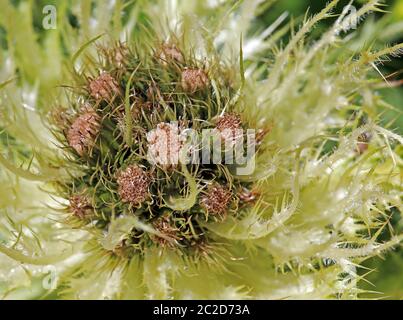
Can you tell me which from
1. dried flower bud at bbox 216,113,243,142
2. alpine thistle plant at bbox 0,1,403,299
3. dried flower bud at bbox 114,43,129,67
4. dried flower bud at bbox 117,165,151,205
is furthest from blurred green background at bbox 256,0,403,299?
dried flower bud at bbox 117,165,151,205

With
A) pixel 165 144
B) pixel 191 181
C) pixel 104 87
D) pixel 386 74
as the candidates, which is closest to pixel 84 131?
pixel 104 87

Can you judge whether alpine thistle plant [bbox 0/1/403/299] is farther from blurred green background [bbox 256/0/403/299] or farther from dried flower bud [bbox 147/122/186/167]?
blurred green background [bbox 256/0/403/299]

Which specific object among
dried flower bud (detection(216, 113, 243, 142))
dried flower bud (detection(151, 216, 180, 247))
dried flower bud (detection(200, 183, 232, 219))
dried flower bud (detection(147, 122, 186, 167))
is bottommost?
dried flower bud (detection(151, 216, 180, 247))

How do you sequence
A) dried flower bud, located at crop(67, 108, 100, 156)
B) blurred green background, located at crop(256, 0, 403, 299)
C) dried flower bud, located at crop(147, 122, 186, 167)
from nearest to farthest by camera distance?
dried flower bud, located at crop(147, 122, 186, 167)
dried flower bud, located at crop(67, 108, 100, 156)
blurred green background, located at crop(256, 0, 403, 299)

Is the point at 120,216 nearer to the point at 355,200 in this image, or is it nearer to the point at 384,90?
the point at 355,200

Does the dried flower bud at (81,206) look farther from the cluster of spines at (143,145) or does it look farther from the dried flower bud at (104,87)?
the dried flower bud at (104,87)

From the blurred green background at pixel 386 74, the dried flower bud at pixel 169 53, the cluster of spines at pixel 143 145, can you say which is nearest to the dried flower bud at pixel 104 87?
the cluster of spines at pixel 143 145
